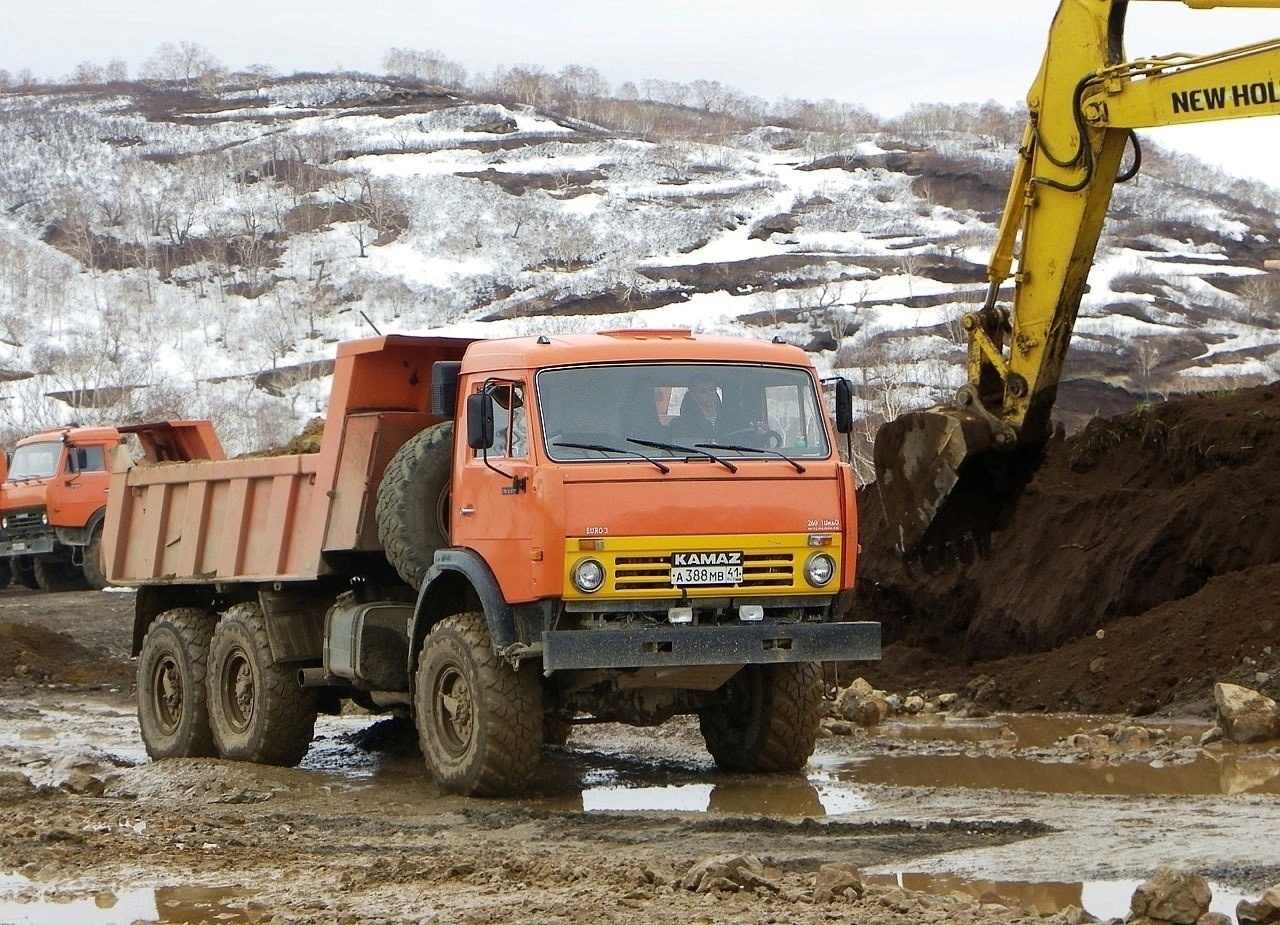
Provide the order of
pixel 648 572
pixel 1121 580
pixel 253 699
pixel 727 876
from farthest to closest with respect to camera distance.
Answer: pixel 1121 580
pixel 253 699
pixel 648 572
pixel 727 876

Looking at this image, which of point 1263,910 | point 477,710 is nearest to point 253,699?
point 477,710

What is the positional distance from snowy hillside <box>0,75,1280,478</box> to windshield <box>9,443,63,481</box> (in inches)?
1041

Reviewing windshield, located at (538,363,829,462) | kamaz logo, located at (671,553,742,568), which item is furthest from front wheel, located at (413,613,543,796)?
windshield, located at (538,363,829,462)

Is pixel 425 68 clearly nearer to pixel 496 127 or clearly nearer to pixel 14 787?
pixel 496 127

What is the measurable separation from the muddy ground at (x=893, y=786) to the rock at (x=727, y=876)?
0.02 metres

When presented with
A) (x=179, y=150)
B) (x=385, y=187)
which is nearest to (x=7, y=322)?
(x=385, y=187)

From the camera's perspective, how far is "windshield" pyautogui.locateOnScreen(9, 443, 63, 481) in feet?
95.0

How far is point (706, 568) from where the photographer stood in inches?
386

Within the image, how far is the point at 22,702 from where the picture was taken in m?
17.6

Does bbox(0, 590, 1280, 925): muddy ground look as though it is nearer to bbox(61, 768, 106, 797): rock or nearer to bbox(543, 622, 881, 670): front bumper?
bbox(61, 768, 106, 797): rock

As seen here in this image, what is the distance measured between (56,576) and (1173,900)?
2697 cm

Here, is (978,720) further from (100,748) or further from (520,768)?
(100,748)

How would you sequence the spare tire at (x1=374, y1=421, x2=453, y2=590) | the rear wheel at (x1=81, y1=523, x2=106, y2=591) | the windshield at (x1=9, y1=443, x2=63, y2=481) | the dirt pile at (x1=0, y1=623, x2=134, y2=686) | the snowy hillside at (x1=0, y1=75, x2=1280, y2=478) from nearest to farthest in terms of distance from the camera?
the spare tire at (x1=374, y1=421, x2=453, y2=590) < the dirt pile at (x1=0, y1=623, x2=134, y2=686) < the rear wheel at (x1=81, y1=523, x2=106, y2=591) < the windshield at (x1=9, y1=443, x2=63, y2=481) < the snowy hillside at (x1=0, y1=75, x2=1280, y2=478)

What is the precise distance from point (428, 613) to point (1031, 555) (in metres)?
7.19
